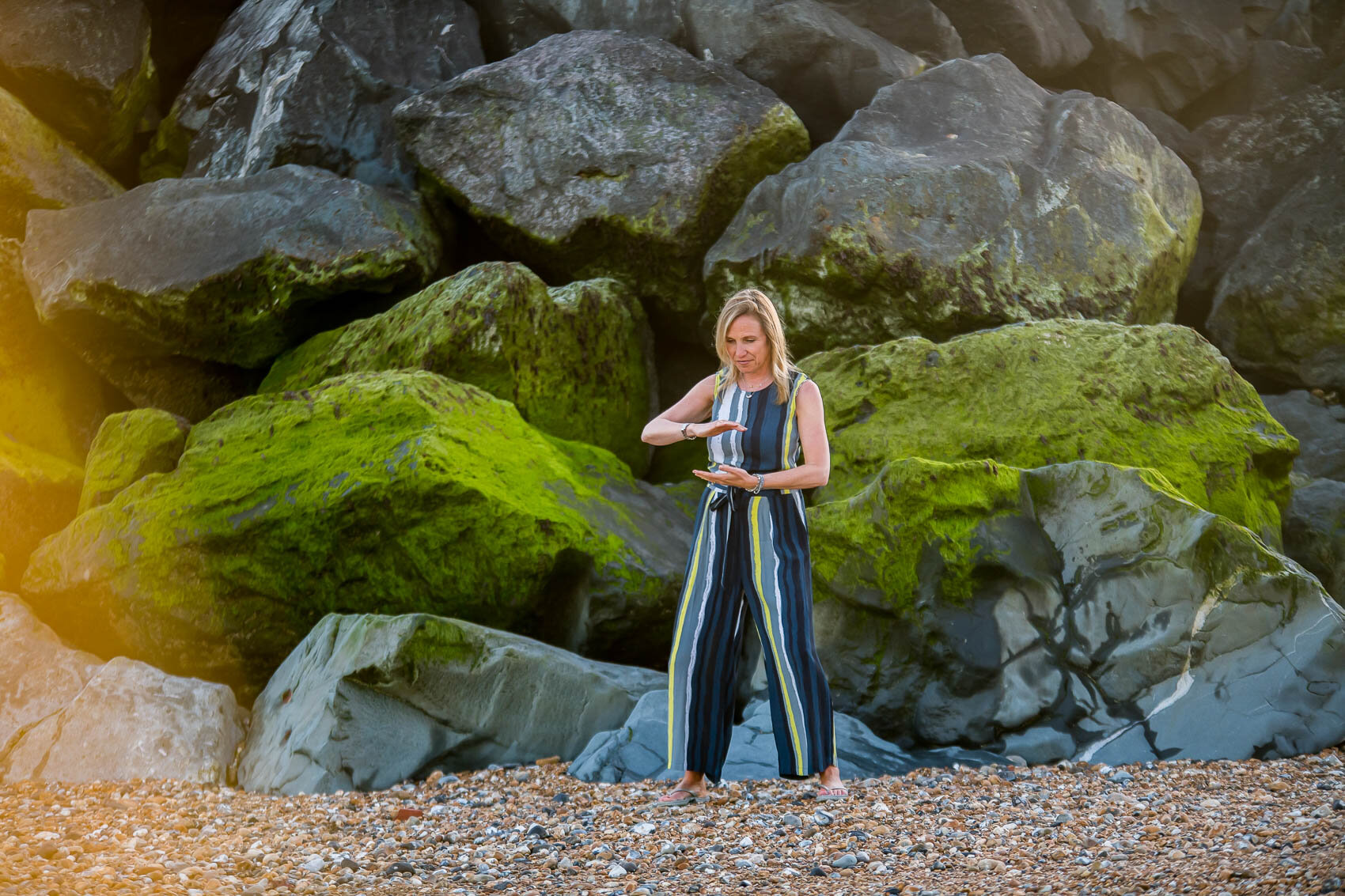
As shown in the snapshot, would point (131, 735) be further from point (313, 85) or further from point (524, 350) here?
point (313, 85)

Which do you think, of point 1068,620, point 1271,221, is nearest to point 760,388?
point 1068,620

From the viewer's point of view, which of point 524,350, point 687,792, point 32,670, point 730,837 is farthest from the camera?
point 524,350

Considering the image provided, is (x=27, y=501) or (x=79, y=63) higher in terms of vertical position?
(x=79, y=63)

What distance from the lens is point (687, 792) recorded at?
533cm

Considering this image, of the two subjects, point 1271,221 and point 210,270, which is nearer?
point 210,270

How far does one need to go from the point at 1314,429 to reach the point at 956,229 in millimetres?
3899

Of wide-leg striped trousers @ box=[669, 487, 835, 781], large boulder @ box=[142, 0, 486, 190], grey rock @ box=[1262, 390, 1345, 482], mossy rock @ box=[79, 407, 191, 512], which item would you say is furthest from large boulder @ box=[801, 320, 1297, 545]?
large boulder @ box=[142, 0, 486, 190]

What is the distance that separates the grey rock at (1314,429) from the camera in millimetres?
10133

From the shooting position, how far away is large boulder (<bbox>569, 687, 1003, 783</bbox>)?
5895 mm

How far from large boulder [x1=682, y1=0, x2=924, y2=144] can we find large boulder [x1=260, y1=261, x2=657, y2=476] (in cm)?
318

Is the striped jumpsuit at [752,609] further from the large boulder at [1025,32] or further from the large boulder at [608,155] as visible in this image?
the large boulder at [1025,32]

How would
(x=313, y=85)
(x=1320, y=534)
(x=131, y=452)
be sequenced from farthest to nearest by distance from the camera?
(x=313, y=85), (x=131, y=452), (x=1320, y=534)

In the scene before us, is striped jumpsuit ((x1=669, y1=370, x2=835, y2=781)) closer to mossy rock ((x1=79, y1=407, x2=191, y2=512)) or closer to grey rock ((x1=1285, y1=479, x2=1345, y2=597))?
grey rock ((x1=1285, y1=479, x2=1345, y2=597))

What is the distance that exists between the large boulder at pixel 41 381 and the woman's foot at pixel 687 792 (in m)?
7.70
